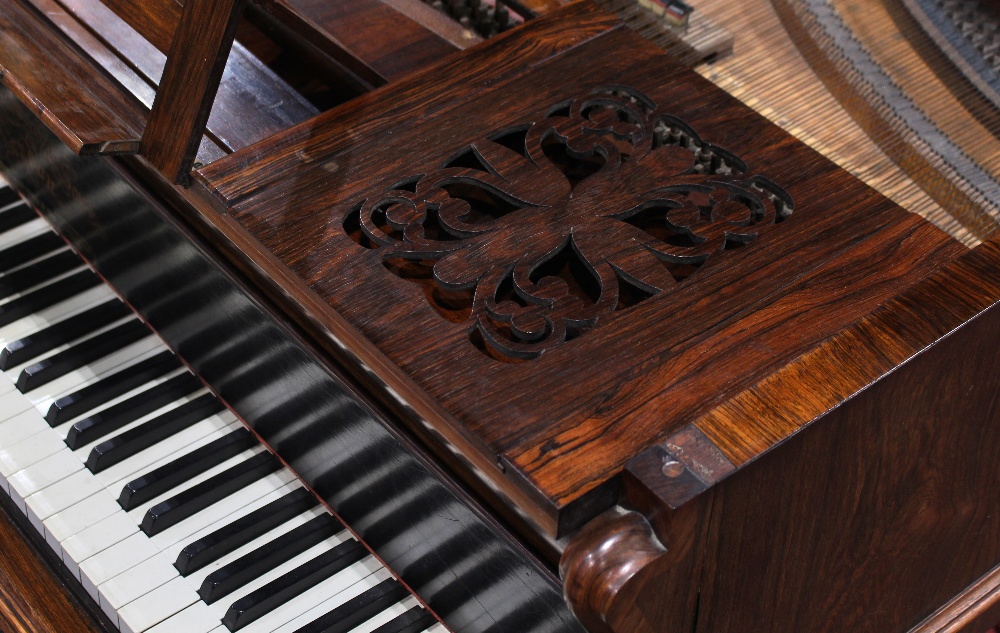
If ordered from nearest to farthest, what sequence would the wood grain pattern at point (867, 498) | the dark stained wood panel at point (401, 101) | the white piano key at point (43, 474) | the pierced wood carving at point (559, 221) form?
the wood grain pattern at point (867, 498) → the pierced wood carving at point (559, 221) → the dark stained wood panel at point (401, 101) → the white piano key at point (43, 474)

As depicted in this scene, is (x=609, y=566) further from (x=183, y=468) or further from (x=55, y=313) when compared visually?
(x=55, y=313)

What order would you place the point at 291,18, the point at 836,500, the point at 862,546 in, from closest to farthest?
1. the point at 836,500
2. the point at 862,546
3. the point at 291,18

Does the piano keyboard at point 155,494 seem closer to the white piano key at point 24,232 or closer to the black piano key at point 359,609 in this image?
the black piano key at point 359,609

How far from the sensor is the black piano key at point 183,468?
2260 mm

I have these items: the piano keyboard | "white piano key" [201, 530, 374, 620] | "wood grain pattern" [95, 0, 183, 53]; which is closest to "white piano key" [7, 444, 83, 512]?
the piano keyboard

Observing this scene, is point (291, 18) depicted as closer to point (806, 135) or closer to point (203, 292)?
point (203, 292)

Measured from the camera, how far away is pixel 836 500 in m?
1.71

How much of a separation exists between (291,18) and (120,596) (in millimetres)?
1042

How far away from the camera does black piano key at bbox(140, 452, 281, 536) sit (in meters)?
2.22

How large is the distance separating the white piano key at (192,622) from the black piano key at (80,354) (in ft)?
1.99

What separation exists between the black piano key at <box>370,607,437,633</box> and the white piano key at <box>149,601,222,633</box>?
0.26 m

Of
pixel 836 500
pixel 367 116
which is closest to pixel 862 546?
pixel 836 500

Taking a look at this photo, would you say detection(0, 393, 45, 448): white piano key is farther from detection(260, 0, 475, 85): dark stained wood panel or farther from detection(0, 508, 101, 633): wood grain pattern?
detection(260, 0, 475, 85): dark stained wood panel

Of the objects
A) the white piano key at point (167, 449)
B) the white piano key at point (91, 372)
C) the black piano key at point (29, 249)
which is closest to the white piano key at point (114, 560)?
the white piano key at point (167, 449)
